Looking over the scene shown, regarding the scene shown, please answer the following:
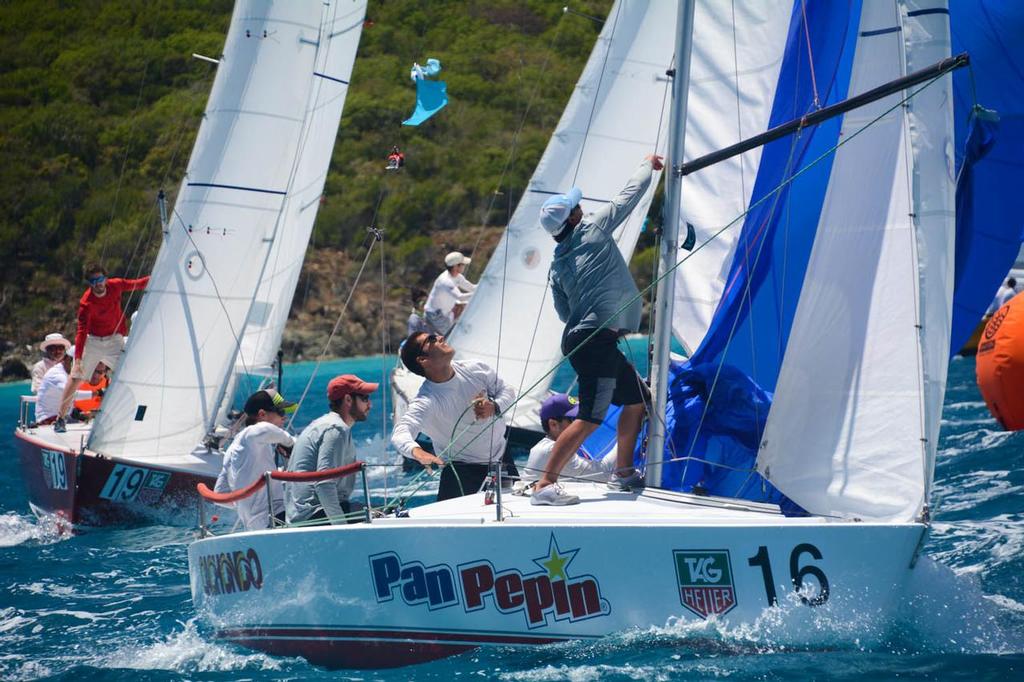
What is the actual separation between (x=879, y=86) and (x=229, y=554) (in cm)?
406

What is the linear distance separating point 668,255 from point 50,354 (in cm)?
966

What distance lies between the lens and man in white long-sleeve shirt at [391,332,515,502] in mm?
6734

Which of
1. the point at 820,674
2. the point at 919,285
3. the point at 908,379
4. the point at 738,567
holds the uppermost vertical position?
the point at 919,285

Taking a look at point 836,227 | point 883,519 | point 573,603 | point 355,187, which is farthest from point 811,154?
point 355,187

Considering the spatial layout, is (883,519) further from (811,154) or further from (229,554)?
(229,554)

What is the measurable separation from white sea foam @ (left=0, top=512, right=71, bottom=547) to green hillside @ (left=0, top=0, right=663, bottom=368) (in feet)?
92.5

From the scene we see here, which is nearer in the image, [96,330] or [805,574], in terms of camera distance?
[805,574]

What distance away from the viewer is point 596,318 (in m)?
6.26

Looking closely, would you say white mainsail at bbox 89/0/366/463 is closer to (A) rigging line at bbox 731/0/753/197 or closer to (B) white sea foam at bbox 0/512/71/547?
(B) white sea foam at bbox 0/512/71/547

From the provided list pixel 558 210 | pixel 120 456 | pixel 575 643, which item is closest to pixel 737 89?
pixel 558 210

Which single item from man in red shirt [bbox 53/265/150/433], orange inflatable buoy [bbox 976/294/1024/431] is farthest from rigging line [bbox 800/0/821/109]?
man in red shirt [bbox 53/265/150/433]

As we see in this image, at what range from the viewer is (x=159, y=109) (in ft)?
152

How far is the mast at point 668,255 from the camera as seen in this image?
627 cm

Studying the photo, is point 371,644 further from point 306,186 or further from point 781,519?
point 306,186
